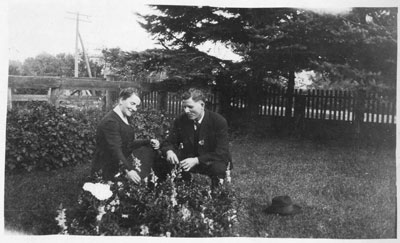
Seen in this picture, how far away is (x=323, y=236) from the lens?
2.12 meters

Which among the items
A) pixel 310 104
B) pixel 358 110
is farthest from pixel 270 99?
pixel 358 110

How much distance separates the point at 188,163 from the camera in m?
2.32

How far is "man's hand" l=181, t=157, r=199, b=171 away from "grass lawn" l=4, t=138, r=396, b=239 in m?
0.38

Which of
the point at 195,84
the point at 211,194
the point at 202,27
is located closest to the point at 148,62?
the point at 195,84

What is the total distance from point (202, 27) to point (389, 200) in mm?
1928

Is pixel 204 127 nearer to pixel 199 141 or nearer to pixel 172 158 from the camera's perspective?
pixel 199 141

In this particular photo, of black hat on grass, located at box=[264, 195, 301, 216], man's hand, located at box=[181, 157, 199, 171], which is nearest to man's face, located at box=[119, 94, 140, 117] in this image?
man's hand, located at box=[181, 157, 199, 171]

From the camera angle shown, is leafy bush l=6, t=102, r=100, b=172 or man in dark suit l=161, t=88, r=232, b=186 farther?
leafy bush l=6, t=102, r=100, b=172

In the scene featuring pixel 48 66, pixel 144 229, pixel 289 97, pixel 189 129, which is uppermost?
pixel 48 66

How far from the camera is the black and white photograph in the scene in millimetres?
2119

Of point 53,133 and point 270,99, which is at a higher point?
point 270,99

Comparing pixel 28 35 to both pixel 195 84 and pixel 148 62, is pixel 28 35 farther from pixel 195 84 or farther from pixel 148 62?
pixel 195 84

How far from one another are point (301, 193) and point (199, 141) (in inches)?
33.6

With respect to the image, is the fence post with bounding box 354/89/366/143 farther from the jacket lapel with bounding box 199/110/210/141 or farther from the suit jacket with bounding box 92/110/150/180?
the suit jacket with bounding box 92/110/150/180
